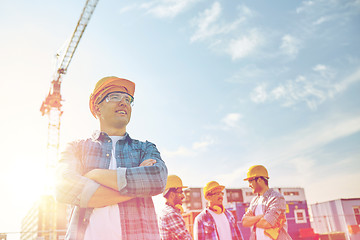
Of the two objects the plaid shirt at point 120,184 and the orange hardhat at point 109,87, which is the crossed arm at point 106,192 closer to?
the plaid shirt at point 120,184

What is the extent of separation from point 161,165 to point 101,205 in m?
0.43

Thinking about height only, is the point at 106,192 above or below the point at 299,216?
above

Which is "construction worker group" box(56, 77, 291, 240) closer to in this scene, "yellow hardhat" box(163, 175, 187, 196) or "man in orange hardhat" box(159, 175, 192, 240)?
"man in orange hardhat" box(159, 175, 192, 240)

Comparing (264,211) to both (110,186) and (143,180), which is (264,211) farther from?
(110,186)

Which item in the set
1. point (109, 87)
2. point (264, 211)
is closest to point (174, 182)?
point (264, 211)

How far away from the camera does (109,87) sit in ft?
7.17

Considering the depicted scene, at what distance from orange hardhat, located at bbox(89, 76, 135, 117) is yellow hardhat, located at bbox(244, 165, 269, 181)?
321 centimetres

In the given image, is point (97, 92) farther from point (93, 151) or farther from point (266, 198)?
point (266, 198)

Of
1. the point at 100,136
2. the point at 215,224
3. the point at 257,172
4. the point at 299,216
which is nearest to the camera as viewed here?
the point at 100,136

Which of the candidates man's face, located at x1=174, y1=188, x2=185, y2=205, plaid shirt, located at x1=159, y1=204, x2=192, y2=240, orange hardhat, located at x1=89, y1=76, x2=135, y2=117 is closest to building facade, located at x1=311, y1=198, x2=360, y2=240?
man's face, located at x1=174, y1=188, x2=185, y2=205

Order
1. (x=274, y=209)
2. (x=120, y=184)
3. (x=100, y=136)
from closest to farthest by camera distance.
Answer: (x=120, y=184)
(x=100, y=136)
(x=274, y=209)

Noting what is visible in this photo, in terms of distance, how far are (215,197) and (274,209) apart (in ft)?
3.43

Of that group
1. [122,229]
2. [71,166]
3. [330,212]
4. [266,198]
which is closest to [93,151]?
[71,166]

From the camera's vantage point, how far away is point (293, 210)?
19703 millimetres
